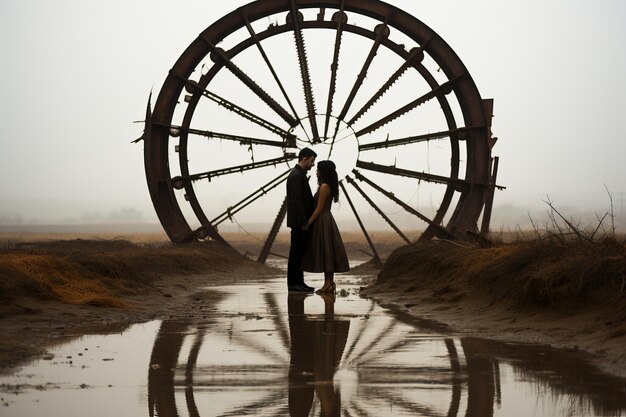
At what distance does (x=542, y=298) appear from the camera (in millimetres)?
9766

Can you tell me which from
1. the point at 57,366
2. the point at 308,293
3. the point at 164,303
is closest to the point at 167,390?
the point at 57,366

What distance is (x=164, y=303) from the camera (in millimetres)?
13102

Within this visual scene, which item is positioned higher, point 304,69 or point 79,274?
point 304,69

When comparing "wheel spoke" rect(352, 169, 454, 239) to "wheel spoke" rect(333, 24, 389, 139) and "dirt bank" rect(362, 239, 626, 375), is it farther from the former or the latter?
"dirt bank" rect(362, 239, 626, 375)

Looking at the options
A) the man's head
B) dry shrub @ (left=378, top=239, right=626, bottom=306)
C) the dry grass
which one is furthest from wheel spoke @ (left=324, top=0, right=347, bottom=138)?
dry shrub @ (left=378, top=239, right=626, bottom=306)

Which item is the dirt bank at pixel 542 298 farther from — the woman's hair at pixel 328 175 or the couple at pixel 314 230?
the woman's hair at pixel 328 175

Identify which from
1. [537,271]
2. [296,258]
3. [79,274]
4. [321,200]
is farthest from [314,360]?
[296,258]

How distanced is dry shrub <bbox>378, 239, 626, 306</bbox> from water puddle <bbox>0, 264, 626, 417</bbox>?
3.57ft

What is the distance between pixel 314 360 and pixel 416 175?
18.3m

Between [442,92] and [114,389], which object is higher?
[442,92]

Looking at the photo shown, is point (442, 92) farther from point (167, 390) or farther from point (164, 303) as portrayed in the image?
point (167, 390)

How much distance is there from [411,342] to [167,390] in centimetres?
275

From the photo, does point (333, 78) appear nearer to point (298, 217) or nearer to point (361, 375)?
point (298, 217)

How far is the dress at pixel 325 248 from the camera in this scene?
49.6 feet
